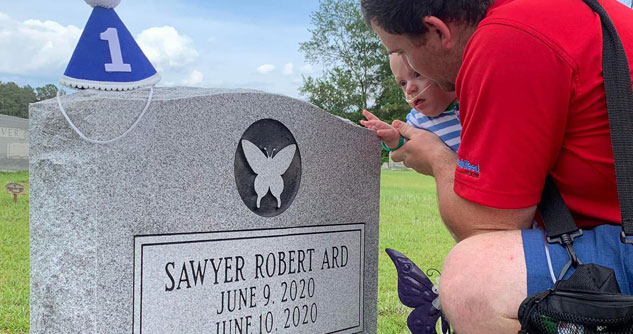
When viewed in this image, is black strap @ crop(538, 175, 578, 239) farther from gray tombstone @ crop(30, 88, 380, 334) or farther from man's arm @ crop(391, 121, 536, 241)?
gray tombstone @ crop(30, 88, 380, 334)

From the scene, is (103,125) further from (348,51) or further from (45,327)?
(348,51)

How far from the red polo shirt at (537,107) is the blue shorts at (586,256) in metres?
0.08

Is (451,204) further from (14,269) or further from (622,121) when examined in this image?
(14,269)

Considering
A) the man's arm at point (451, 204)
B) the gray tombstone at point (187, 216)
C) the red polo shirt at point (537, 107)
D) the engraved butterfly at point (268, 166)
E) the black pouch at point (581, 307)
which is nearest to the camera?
the black pouch at point (581, 307)

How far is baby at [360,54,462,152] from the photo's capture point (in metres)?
2.36

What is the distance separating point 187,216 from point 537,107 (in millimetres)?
1111

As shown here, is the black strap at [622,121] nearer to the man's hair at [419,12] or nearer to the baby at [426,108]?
the man's hair at [419,12]

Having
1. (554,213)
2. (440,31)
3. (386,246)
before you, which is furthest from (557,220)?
(386,246)

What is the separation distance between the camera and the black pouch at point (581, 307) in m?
1.31

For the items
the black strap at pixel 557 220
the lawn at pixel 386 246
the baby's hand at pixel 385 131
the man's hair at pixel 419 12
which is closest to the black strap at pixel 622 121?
the black strap at pixel 557 220

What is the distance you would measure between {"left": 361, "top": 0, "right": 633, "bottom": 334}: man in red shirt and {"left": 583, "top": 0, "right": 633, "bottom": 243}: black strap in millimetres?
36

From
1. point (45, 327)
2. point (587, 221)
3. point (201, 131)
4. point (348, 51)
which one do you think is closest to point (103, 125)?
point (201, 131)

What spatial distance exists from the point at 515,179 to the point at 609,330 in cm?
42

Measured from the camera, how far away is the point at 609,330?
4.34ft
